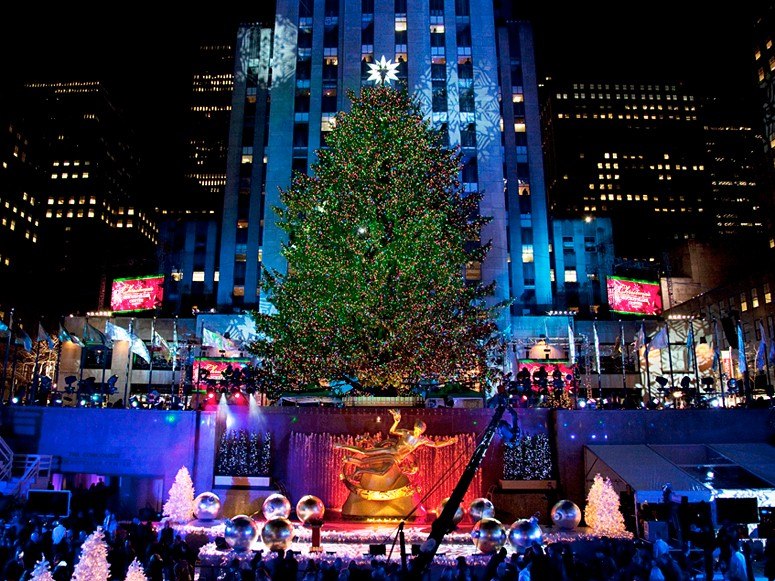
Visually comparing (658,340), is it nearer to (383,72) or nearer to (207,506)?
(207,506)

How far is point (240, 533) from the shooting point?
52.1ft

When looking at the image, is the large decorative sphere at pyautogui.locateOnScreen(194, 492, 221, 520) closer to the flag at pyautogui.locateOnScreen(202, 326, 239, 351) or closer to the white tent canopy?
the white tent canopy

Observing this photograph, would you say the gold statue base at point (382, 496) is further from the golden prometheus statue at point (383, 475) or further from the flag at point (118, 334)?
the flag at point (118, 334)

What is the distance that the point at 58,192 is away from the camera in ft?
451

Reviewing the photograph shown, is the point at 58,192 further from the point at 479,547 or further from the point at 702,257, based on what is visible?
the point at 479,547

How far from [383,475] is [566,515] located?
18.8ft

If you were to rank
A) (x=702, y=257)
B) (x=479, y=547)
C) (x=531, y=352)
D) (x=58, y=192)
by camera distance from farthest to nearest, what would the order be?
(x=58, y=192), (x=702, y=257), (x=531, y=352), (x=479, y=547)

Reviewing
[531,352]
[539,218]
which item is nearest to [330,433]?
[531,352]

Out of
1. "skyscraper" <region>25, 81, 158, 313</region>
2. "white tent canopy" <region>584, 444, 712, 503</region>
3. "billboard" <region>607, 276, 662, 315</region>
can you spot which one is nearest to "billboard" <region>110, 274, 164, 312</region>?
"billboard" <region>607, 276, 662, 315</region>

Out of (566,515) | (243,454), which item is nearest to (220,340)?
(243,454)

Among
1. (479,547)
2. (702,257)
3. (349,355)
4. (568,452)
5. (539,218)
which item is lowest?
(479,547)

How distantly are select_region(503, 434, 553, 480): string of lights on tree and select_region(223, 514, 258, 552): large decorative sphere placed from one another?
31.0 ft

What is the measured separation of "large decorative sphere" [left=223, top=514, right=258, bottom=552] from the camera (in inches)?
625

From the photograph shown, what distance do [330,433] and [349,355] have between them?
4.24 metres
